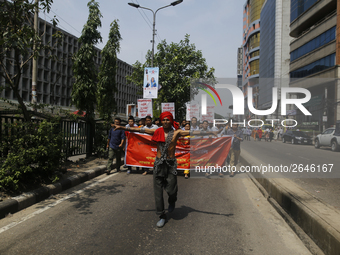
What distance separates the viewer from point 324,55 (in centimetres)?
3253

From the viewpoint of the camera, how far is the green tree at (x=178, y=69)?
32.1 metres

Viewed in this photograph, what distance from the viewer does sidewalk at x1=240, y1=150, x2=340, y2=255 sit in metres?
3.41

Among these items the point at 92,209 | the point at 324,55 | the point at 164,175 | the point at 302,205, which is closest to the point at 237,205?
the point at 302,205

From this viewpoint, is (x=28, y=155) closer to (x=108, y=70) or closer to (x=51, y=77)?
(x=108, y=70)

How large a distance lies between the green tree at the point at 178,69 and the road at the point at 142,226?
25890 mm

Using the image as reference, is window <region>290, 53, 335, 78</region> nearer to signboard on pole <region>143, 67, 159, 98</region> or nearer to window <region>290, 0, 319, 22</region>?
window <region>290, 0, 319, 22</region>

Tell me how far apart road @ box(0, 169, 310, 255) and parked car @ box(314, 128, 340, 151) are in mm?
12466

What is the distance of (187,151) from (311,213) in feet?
17.8

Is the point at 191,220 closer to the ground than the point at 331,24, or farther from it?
closer to the ground

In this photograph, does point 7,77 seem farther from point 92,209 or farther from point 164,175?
point 164,175

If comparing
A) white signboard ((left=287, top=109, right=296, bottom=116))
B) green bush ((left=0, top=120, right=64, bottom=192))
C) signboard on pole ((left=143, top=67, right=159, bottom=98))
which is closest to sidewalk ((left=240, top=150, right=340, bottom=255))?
white signboard ((left=287, top=109, right=296, bottom=116))

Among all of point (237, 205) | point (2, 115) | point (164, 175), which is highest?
point (2, 115)

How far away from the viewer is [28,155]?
588 centimetres

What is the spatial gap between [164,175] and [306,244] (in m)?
2.22
